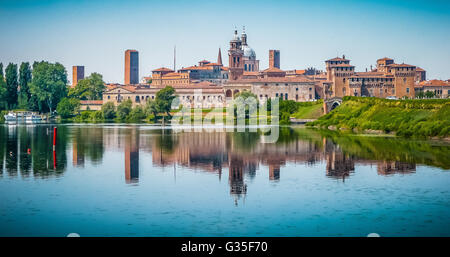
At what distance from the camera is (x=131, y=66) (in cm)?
10550

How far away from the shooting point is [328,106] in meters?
48.1

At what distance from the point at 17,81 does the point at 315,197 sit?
4810 cm

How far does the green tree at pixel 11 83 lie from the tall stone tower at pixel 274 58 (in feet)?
210

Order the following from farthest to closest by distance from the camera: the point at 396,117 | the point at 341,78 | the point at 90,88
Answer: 1. the point at 90,88
2. the point at 341,78
3. the point at 396,117

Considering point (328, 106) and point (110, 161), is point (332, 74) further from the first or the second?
point (110, 161)

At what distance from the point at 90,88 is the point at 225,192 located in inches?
2787

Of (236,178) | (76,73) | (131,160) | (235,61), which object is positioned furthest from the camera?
(76,73)

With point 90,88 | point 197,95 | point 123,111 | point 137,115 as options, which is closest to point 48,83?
point 123,111

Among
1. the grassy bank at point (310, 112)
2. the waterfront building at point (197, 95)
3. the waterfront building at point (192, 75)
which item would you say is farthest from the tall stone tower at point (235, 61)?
the grassy bank at point (310, 112)

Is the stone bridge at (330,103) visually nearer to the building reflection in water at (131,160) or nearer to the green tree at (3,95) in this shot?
the building reflection in water at (131,160)

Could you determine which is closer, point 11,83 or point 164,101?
point 164,101

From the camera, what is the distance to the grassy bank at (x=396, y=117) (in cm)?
2848

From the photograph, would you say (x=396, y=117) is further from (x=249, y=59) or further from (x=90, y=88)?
(x=249, y=59)

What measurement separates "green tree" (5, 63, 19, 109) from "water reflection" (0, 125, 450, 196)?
99.1 ft
